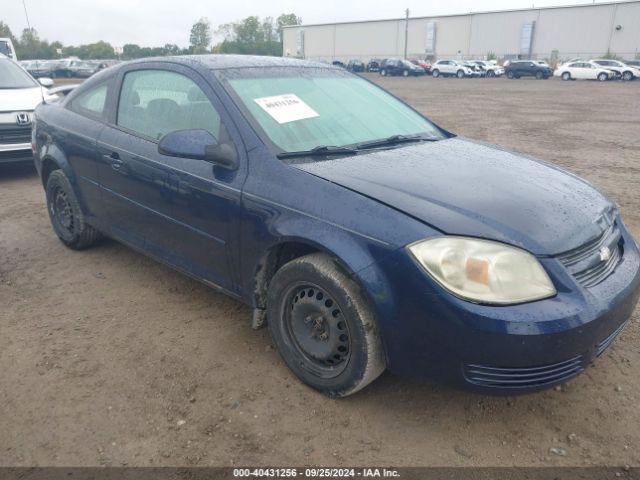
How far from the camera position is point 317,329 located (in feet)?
8.56

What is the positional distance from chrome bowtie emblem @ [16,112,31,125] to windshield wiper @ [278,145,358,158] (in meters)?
5.73

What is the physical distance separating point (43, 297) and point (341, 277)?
244 cm

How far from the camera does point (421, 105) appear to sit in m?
18.4

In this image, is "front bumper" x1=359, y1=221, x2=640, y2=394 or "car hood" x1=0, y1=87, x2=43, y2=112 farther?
"car hood" x1=0, y1=87, x2=43, y2=112

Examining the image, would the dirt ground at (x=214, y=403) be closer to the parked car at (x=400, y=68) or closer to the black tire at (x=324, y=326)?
the black tire at (x=324, y=326)

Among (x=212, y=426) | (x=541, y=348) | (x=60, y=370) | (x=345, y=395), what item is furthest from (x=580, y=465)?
(x=60, y=370)

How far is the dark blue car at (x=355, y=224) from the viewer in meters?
2.15

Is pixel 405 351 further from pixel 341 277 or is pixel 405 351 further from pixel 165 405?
pixel 165 405

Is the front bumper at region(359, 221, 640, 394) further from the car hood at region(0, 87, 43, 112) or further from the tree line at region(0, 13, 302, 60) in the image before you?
the tree line at region(0, 13, 302, 60)

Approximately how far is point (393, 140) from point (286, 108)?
687mm

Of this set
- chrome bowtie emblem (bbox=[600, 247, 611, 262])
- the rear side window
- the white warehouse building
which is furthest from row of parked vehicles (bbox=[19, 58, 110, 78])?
the white warehouse building

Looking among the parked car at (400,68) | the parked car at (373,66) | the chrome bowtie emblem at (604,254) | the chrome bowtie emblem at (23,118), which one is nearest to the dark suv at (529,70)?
the parked car at (400,68)

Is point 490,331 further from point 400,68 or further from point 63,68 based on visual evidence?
point 400,68

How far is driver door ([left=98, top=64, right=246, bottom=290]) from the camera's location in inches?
115
